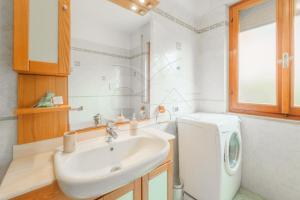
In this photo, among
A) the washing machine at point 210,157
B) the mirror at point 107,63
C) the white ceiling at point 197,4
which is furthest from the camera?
the white ceiling at point 197,4

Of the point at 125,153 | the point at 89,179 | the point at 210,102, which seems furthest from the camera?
the point at 210,102

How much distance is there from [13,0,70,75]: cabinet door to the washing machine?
4.21ft

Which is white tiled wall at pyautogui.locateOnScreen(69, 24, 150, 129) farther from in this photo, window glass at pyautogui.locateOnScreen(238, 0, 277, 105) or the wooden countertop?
window glass at pyautogui.locateOnScreen(238, 0, 277, 105)

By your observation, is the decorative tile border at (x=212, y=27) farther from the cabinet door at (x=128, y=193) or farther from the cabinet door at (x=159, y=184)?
the cabinet door at (x=128, y=193)

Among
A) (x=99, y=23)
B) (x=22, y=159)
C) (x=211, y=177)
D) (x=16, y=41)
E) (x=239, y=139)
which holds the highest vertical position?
(x=99, y=23)

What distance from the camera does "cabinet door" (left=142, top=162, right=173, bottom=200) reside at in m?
1.00

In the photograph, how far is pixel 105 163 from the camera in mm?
1004

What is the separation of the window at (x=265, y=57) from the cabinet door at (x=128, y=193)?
1555 mm

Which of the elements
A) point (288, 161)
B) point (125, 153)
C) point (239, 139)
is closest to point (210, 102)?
point (239, 139)

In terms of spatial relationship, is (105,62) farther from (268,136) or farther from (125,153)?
(268,136)

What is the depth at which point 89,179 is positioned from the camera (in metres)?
0.60

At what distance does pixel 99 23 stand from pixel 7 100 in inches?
33.3

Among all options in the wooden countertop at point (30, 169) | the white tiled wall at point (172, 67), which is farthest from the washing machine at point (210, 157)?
the wooden countertop at point (30, 169)

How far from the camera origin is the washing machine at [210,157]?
135cm
